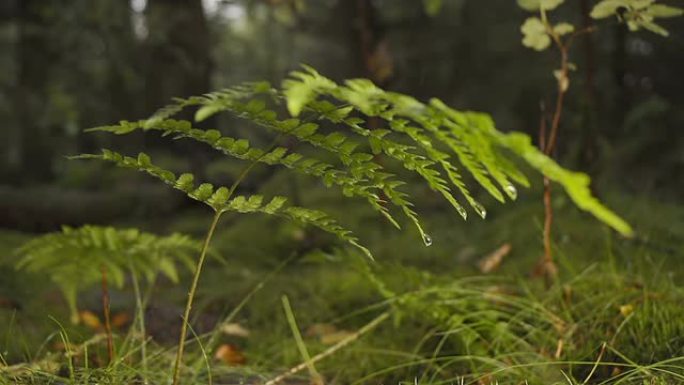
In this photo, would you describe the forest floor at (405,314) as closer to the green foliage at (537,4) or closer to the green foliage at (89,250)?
the green foliage at (89,250)

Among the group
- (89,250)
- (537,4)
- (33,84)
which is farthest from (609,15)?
(33,84)

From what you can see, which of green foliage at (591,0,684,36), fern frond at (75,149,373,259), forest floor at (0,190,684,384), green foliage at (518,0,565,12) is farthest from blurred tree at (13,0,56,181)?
fern frond at (75,149,373,259)

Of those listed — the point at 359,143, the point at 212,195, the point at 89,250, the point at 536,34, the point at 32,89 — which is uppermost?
the point at 536,34

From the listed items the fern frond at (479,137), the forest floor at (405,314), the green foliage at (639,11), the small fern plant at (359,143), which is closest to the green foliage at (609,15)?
the green foliage at (639,11)

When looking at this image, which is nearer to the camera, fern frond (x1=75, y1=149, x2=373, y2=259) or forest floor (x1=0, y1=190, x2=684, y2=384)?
fern frond (x1=75, y1=149, x2=373, y2=259)

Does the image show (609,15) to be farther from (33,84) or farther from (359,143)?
(33,84)

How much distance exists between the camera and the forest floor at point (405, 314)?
183 centimetres

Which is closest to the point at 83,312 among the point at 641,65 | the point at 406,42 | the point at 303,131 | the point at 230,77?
the point at 303,131

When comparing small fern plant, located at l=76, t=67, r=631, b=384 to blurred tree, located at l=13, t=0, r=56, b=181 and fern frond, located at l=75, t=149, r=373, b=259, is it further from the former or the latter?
blurred tree, located at l=13, t=0, r=56, b=181

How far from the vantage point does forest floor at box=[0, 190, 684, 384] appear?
1826mm

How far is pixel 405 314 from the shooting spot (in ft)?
8.19

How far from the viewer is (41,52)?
7695 millimetres

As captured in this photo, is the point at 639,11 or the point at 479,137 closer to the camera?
the point at 479,137

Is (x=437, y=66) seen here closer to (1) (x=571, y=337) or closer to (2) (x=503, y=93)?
(2) (x=503, y=93)
